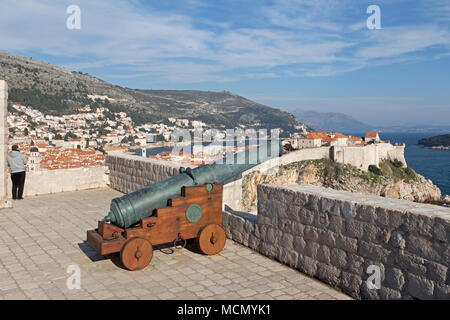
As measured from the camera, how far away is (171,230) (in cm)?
394

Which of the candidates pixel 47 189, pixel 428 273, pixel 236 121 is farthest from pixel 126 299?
pixel 236 121

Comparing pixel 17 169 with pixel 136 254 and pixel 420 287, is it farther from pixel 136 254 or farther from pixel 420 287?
pixel 420 287

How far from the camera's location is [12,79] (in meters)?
70.4

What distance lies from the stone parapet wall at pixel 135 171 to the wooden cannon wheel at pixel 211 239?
221cm

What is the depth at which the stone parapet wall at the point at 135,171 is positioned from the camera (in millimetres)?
6827

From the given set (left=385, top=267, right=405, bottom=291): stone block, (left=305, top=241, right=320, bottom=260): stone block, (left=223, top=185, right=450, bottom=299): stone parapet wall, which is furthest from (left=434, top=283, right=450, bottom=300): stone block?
(left=305, top=241, right=320, bottom=260): stone block

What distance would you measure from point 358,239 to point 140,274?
2096 mm

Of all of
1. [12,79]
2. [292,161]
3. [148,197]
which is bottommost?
[292,161]

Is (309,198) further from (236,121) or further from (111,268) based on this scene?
(236,121)

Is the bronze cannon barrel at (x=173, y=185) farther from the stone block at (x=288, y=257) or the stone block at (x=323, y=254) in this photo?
the stone block at (x=323, y=254)

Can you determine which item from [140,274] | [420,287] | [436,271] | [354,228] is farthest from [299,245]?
[140,274]

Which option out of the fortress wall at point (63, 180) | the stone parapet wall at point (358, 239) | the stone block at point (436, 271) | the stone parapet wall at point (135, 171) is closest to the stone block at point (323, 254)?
the stone parapet wall at point (358, 239)

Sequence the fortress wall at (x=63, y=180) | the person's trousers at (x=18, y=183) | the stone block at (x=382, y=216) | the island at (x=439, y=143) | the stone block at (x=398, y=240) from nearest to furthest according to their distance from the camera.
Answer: the stone block at (x=398, y=240), the stone block at (x=382, y=216), the person's trousers at (x=18, y=183), the fortress wall at (x=63, y=180), the island at (x=439, y=143)
